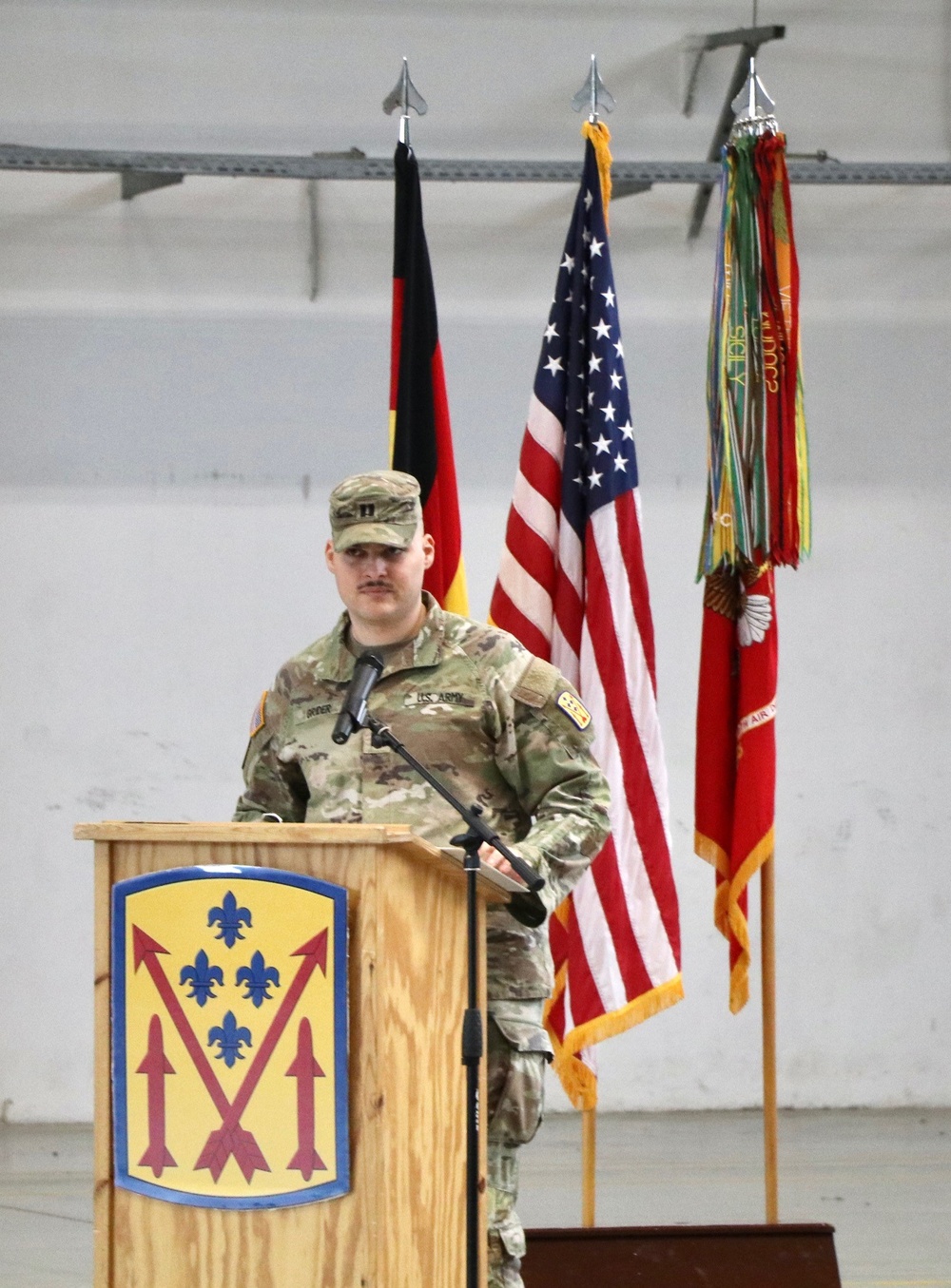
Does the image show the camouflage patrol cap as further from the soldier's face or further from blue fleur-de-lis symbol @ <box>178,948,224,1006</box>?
blue fleur-de-lis symbol @ <box>178,948,224,1006</box>

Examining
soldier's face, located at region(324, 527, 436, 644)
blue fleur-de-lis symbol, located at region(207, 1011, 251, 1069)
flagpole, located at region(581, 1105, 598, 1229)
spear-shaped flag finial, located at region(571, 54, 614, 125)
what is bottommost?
flagpole, located at region(581, 1105, 598, 1229)

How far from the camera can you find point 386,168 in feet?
14.6

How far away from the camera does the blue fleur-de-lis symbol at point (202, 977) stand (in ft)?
5.16

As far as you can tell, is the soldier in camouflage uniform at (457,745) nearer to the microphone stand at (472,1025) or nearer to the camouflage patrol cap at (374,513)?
the camouflage patrol cap at (374,513)

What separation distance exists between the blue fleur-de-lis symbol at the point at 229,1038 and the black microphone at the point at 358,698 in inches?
12.6

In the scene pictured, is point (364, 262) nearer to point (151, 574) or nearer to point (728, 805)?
point (151, 574)

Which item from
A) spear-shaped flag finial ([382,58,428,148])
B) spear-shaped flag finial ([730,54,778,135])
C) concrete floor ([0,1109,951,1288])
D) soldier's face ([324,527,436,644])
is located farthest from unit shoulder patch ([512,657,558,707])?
concrete floor ([0,1109,951,1288])

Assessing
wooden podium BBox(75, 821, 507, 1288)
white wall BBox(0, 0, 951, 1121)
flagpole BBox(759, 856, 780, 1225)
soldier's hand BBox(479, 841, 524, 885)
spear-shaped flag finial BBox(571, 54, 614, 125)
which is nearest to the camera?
wooden podium BBox(75, 821, 507, 1288)

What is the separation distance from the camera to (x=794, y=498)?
2.89m

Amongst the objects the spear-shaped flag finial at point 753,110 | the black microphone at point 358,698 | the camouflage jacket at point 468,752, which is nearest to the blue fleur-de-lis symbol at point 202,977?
the black microphone at point 358,698

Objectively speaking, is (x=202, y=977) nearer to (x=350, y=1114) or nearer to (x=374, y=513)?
(x=350, y=1114)

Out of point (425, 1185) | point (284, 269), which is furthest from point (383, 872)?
point (284, 269)

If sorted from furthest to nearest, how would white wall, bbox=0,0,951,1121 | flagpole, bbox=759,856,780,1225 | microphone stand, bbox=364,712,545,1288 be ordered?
1. white wall, bbox=0,0,951,1121
2. flagpole, bbox=759,856,780,1225
3. microphone stand, bbox=364,712,545,1288

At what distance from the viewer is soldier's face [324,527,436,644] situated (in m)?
2.11
